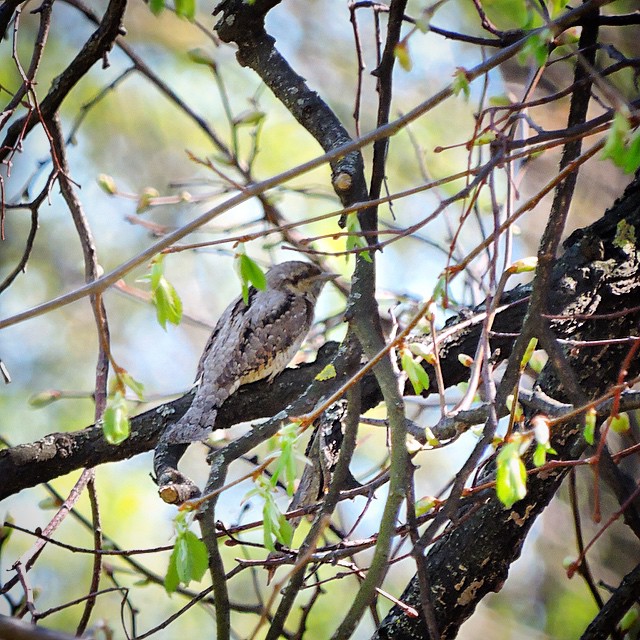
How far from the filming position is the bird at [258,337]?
13.1 feet

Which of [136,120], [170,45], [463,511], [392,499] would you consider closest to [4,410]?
[136,120]

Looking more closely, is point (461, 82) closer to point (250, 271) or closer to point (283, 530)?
point (250, 271)

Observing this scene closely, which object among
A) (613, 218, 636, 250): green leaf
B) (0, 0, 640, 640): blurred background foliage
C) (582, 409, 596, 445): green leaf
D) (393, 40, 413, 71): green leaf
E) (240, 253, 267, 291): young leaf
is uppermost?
(0, 0, 640, 640): blurred background foliage

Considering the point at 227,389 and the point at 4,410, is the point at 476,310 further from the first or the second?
the point at 4,410

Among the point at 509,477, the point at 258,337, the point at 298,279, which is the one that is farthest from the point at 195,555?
the point at 298,279

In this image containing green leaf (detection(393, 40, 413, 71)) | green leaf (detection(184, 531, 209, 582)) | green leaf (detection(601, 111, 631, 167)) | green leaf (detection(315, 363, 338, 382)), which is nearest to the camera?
green leaf (detection(601, 111, 631, 167))

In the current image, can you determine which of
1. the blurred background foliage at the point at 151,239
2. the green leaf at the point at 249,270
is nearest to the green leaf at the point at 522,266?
the green leaf at the point at 249,270

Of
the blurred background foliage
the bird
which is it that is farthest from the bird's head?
the blurred background foliage

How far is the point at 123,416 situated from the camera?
5.60 ft

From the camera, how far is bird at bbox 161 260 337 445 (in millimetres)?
3990

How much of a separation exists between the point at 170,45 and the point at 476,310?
23.7 feet

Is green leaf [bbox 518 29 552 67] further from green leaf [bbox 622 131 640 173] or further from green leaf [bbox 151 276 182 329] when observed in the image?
green leaf [bbox 151 276 182 329]

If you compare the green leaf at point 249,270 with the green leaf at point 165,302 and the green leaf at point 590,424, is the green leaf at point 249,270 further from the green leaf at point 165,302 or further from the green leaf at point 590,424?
the green leaf at point 590,424

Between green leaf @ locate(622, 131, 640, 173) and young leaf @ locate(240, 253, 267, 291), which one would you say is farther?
young leaf @ locate(240, 253, 267, 291)
